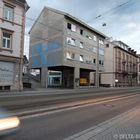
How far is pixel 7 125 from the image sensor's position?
4.53m

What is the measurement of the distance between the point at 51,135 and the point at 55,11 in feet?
124

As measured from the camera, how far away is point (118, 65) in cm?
6444

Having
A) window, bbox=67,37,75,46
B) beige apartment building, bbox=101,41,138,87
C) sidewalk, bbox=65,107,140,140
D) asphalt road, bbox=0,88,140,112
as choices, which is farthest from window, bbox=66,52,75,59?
sidewalk, bbox=65,107,140,140

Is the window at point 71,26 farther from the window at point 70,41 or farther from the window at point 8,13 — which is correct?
the window at point 8,13

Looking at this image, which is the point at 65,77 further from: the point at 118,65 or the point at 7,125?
the point at 7,125

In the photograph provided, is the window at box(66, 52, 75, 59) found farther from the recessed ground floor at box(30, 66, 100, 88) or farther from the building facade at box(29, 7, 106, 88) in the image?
the recessed ground floor at box(30, 66, 100, 88)

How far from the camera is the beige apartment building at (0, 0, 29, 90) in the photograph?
27.0m

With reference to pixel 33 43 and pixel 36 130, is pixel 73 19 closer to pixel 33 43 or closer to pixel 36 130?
pixel 33 43

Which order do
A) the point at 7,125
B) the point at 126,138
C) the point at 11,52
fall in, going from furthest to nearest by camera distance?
the point at 11,52
the point at 126,138
the point at 7,125

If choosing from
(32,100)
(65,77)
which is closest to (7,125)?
(32,100)

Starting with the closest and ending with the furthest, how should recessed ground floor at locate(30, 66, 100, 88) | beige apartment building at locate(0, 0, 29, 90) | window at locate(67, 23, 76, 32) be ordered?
beige apartment building at locate(0, 0, 29, 90)
window at locate(67, 23, 76, 32)
recessed ground floor at locate(30, 66, 100, 88)

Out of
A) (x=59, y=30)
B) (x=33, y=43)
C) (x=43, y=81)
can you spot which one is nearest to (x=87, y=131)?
(x=59, y=30)

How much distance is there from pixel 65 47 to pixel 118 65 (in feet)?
96.9

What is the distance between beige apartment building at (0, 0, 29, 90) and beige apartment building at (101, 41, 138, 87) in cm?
3595
